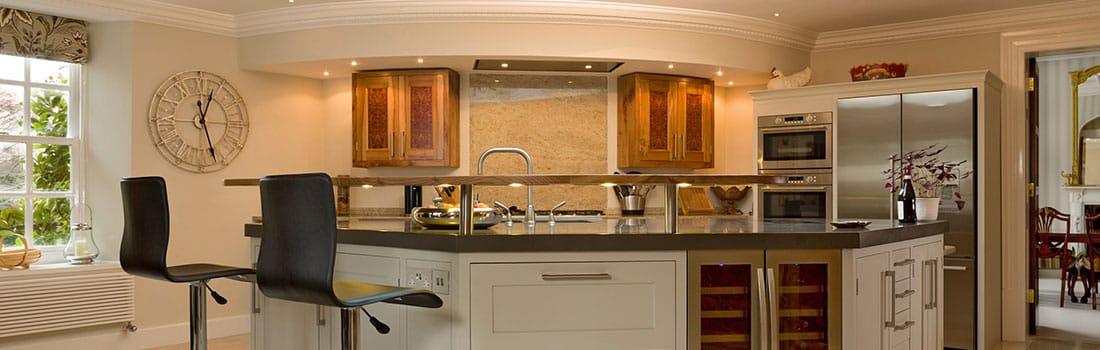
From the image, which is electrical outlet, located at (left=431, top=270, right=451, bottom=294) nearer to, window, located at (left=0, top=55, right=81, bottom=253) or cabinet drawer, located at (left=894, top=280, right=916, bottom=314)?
cabinet drawer, located at (left=894, top=280, right=916, bottom=314)

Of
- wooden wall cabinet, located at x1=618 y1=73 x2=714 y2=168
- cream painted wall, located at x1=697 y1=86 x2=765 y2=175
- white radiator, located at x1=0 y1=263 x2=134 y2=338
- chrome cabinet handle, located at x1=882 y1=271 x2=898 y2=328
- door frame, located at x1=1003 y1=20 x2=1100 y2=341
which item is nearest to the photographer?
chrome cabinet handle, located at x1=882 y1=271 x2=898 y2=328

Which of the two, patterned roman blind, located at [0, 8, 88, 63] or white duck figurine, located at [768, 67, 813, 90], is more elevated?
patterned roman blind, located at [0, 8, 88, 63]

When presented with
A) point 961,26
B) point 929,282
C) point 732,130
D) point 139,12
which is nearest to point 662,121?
point 732,130

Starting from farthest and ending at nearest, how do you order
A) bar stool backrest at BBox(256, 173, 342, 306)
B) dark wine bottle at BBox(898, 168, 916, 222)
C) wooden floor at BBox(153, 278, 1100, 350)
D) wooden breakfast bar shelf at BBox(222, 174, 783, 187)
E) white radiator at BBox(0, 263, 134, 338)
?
wooden floor at BBox(153, 278, 1100, 350) → white radiator at BBox(0, 263, 134, 338) → dark wine bottle at BBox(898, 168, 916, 222) → wooden breakfast bar shelf at BBox(222, 174, 783, 187) → bar stool backrest at BBox(256, 173, 342, 306)

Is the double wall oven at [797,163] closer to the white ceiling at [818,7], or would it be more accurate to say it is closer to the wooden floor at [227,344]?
the white ceiling at [818,7]

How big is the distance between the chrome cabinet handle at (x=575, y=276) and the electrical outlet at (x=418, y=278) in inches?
16.6

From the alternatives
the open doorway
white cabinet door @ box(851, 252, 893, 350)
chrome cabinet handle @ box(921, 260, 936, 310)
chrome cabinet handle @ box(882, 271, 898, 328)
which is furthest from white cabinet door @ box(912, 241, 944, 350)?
the open doorway

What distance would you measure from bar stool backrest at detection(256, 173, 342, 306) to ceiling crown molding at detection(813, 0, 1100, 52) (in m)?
4.97

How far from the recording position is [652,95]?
6.39m

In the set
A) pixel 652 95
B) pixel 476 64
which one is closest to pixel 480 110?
pixel 476 64

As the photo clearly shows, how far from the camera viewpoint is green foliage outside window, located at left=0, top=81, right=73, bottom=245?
5.46m

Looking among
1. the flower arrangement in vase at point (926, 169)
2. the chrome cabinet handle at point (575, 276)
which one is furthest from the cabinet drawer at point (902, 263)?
the flower arrangement in vase at point (926, 169)

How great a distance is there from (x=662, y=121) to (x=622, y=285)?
3.52m

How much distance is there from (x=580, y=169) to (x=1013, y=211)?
3015mm
